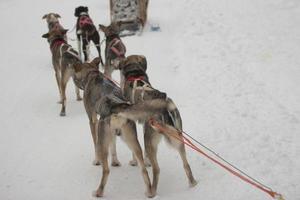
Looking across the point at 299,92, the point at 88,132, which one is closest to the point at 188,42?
the point at 299,92

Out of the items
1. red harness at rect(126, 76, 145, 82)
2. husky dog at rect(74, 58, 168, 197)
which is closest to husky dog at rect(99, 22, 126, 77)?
red harness at rect(126, 76, 145, 82)

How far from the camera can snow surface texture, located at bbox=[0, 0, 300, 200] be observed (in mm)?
4961

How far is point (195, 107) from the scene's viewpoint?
22.6 feet

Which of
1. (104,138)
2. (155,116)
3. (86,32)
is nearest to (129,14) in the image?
(86,32)

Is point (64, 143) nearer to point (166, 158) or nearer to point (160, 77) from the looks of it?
point (166, 158)

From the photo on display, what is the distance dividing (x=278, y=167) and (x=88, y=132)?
3.13 meters

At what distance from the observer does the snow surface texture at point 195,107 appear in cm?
496

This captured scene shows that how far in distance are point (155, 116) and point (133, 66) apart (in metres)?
1.48

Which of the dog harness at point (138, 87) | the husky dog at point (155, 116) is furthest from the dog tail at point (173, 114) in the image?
the dog harness at point (138, 87)

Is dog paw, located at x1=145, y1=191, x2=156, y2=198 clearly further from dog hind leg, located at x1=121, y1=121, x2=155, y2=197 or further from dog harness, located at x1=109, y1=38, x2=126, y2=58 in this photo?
dog harness, located at x1=109, y1=38, x2=126, y2=58

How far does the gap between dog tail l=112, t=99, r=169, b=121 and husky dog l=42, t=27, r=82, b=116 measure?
2.62 metres

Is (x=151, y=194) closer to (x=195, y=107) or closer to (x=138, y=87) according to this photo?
(x=138, y=87)

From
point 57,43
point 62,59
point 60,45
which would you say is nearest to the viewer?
point 62,59

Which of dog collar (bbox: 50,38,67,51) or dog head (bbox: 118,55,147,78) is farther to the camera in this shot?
dog collar (bbox: 50,38,67,51)
